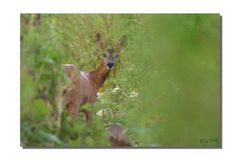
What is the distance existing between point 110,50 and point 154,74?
1.70 feet

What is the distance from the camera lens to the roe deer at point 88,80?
836 centimetres

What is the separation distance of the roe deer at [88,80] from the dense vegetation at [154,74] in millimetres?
68

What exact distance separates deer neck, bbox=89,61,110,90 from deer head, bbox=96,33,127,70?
8cm

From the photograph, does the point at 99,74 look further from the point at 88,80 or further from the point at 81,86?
the point at 81,86

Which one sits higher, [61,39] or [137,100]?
[61,39]

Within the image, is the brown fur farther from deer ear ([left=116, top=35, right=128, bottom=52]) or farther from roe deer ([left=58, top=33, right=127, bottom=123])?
deer ear ([left=116, top=35, right=128, bottom=52])

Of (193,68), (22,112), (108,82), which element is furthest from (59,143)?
(193,68)

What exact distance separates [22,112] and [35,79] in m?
0.36

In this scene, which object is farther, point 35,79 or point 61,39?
point 61,39

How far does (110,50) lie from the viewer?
28.3ft

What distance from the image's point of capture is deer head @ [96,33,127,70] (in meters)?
8.58

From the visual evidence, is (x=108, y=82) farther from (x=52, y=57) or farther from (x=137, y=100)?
(x=52, y=57)

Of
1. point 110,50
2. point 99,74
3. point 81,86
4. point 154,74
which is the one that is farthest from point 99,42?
point 154,74
